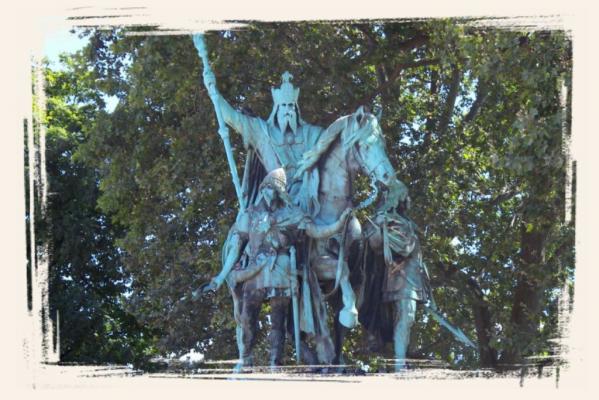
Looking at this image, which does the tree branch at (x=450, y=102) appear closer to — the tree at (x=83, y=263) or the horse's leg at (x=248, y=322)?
the tree at (x=83, y=263)

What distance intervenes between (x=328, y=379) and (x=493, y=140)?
37.1ft

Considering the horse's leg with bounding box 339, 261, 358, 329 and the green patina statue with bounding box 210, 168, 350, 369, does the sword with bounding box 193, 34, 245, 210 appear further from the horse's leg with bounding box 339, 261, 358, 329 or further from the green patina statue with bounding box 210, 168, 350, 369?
the horse's leg with bounding box 339, 261, 358, 329

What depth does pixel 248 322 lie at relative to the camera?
1706 cm

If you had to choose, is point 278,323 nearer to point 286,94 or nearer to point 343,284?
point 343,284

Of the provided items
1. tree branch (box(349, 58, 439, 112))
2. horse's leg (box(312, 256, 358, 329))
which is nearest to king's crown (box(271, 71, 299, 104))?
horse's leg (box(312, 256, 358, 329))

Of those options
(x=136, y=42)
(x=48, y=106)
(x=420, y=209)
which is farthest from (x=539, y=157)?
(x=48, y=106)

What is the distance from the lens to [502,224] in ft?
88.3

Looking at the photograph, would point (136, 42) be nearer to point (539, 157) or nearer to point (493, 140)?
point (493, 140)

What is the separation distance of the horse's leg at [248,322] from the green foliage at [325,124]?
7235 mm

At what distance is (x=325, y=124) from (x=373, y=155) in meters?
8.18

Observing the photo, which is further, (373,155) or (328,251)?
(328,251)

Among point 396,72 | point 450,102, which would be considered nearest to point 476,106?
point 450,102

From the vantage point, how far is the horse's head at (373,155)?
1683cm

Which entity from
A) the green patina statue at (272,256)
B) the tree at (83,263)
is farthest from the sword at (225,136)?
the tree at (83,263)
